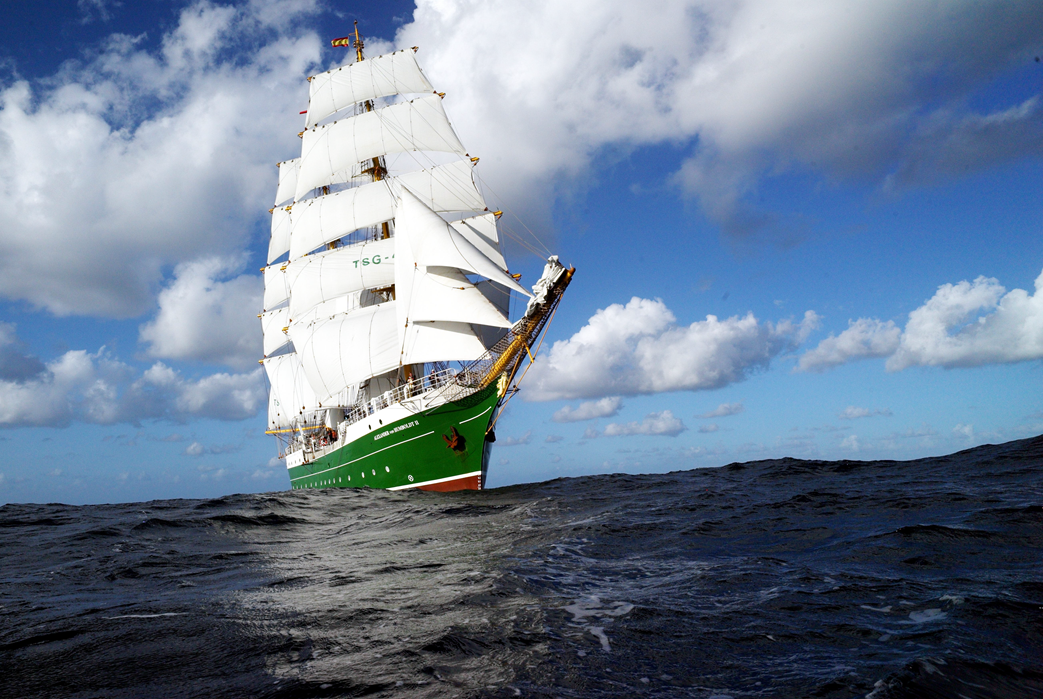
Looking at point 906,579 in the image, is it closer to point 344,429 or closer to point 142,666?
point 142,666

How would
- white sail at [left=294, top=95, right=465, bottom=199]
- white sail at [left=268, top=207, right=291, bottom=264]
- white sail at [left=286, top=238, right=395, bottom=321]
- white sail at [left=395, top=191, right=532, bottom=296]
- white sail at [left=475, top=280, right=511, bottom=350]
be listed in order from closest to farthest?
1. white sail at [left=395, top=191, right=532, bottom=296]
2. white sail at [left=475, top=280, right=511, bottom=350]
3. white sail at [left=286, top=238, right=395, bottom=321]
4. white sail at [left=294, top=95, right=465, bottom=199]
5. white sail at [left=268, top=207, right=291, bottom=264]

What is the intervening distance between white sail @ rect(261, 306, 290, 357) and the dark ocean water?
154ft

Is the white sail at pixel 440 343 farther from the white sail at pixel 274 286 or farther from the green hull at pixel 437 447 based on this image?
the white sail at pixel 274 286

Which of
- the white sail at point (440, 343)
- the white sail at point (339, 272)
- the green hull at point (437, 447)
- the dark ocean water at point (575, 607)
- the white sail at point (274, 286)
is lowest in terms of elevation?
the dark ocean water at point (575, 607)

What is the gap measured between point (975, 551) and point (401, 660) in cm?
796

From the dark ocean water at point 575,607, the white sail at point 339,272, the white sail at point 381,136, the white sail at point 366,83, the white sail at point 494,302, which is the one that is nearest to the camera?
the dark ocean water at point 575,607

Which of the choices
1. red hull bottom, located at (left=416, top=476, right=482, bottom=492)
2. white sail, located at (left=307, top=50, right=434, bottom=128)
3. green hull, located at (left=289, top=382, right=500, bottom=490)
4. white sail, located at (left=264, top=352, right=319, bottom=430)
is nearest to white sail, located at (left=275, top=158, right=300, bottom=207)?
white sail, located at (left=307, top=50, right=434, bottom=128)

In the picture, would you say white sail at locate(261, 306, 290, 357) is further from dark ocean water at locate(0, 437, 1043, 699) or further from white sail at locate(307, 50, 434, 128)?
dark ocean water at locate(0, 437, 1043, 699)

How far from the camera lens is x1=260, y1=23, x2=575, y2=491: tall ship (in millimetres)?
27938

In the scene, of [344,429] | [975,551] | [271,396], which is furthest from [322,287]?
[975,551]

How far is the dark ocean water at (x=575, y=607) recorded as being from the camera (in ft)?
14.4

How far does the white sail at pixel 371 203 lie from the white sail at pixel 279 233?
1008 centimetres

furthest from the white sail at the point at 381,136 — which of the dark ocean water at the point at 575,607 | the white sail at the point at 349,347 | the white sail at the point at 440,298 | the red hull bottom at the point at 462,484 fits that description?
the dark ocean water at the point at 575,607

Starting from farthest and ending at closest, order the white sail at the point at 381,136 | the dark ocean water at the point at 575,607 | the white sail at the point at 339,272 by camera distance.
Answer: the white sail at the point at 381,136, the white sail at the point at 339,272, the dark ocean water at the point at 575,607
